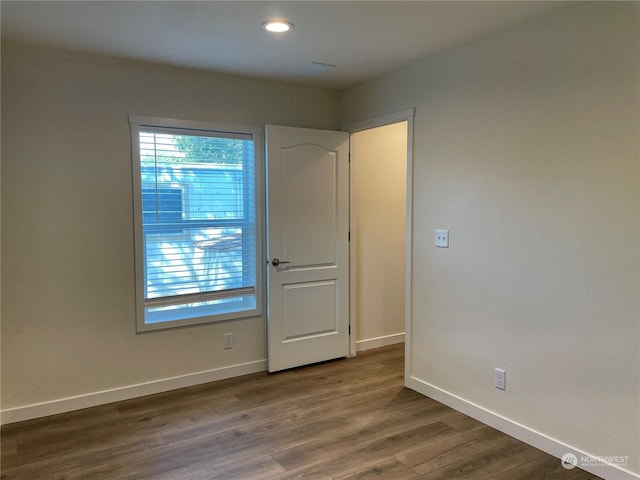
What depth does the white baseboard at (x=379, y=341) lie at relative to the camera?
446cm

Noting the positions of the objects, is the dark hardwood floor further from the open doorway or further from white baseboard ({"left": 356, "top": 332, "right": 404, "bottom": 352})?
the open doorway

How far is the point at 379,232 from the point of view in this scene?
177 inches

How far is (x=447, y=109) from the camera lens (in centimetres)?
312

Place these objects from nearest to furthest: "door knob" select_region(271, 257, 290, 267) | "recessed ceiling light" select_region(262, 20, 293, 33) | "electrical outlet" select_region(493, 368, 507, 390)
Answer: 1. "recessed ceiling light" select_region(262, 20, 293, 33)
2. "electrical outlet" select_region(493, 368, 507, 390)
3. "door knob" select_region(271, 257, 290, 267)

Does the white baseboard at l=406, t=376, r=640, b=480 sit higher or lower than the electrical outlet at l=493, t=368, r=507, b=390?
lower

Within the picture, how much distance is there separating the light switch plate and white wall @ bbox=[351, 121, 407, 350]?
113 cm

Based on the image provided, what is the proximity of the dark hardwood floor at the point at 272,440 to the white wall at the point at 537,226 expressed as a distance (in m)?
0.28

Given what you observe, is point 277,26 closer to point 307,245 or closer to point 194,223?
point 194,223

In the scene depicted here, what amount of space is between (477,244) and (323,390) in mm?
1594

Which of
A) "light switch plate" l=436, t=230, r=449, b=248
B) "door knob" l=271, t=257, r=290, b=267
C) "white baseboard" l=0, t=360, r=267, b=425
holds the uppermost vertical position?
"light switch plate" l=436, t=230, r=449, b=248

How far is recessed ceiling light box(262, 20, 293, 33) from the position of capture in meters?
2.54

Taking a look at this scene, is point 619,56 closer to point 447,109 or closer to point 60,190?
point 447,109

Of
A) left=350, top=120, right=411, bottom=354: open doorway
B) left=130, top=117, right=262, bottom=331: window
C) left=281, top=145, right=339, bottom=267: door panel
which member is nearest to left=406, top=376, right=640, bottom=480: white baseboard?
left=350, top=120, right=411, bottom=354: open doorway

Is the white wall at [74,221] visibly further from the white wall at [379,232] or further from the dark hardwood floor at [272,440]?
the white wall at [379,232]
